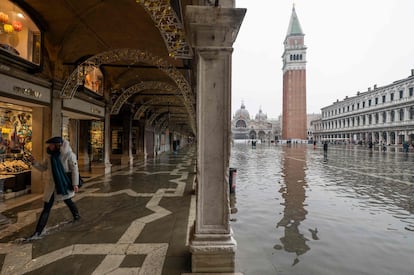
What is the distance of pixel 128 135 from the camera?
15992 millimetres

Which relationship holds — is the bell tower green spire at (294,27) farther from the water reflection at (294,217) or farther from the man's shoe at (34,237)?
the man's shoe at (34,237)

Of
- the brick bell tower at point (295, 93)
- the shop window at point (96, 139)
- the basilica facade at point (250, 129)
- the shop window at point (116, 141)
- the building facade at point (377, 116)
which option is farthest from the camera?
the basilica facade at point (250, 129)

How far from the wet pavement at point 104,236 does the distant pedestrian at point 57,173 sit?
0.60 metres

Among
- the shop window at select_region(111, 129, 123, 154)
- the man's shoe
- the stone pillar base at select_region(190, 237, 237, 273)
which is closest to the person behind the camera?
the stone pillar base at select_region(190, 237, 237, 273)

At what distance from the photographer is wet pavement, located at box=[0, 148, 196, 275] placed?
11.2 ft

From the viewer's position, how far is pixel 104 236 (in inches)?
174

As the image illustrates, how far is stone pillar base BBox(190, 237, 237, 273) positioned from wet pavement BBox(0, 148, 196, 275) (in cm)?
25

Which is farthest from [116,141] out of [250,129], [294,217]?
[250,129]

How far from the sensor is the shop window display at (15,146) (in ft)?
24.7

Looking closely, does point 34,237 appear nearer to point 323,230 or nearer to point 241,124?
point 323,230

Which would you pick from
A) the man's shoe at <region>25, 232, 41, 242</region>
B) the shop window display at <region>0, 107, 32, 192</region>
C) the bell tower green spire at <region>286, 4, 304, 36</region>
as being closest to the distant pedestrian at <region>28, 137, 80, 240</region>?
the man's shoe at <region>25, 232, 41, 242</region>

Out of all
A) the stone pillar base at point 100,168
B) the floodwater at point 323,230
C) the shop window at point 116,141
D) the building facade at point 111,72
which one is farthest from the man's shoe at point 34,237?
the shop window at point 116,141

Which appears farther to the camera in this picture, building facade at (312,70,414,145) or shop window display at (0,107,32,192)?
building facade at (312,70,414,145)

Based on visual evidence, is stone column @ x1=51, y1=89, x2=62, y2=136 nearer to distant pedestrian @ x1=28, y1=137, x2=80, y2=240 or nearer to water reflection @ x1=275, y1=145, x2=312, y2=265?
distant pedestrian @ x1=28, y1=137, x2=80, y2=240
